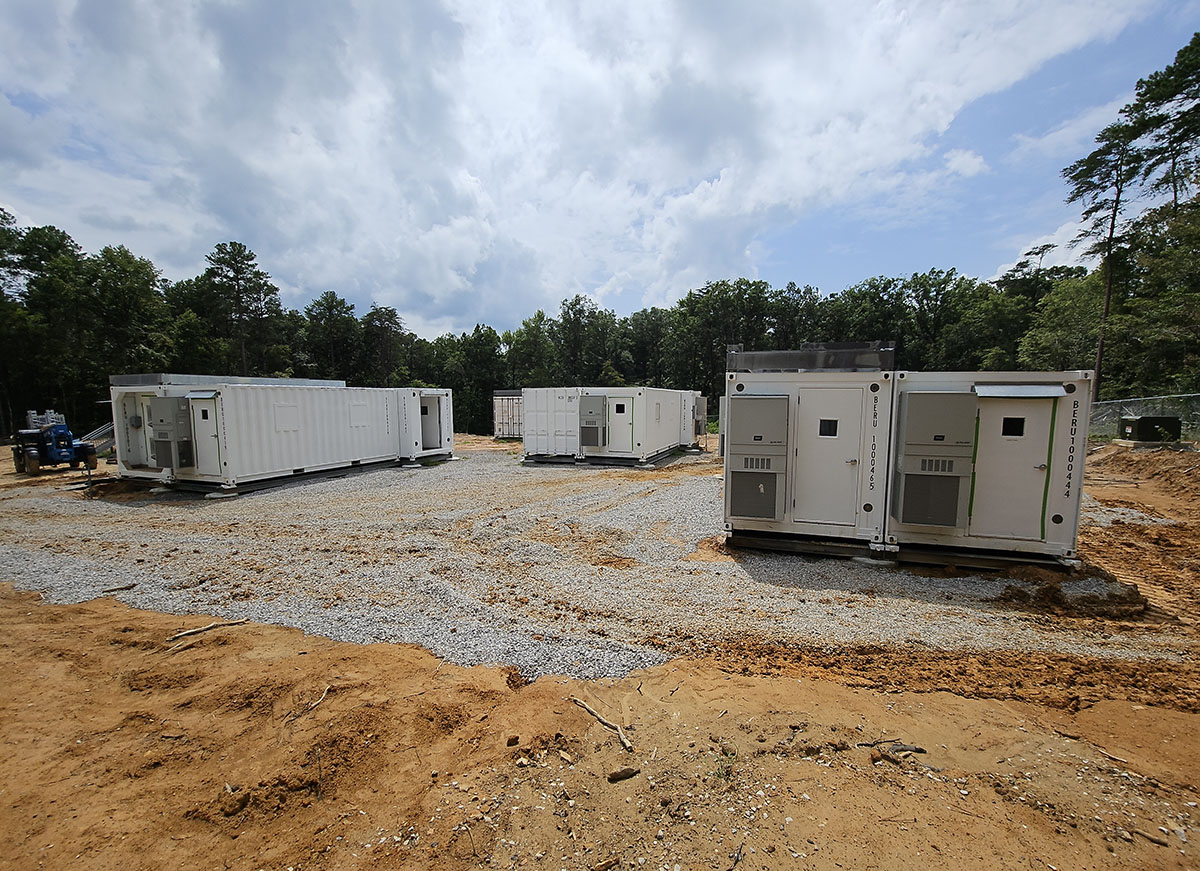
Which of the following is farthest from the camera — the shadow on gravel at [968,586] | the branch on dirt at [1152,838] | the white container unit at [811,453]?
the white container unit at [811,453]

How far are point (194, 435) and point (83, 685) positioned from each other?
10.1 meters

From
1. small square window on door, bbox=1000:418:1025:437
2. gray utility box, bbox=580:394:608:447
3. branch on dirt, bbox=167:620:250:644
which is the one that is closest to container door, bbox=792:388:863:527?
small square window on door, bbox=1000:418:1025:437

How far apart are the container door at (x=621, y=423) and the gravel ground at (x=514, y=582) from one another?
6.06 m

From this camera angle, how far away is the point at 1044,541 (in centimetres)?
629

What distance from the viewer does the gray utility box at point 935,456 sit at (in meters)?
6.16

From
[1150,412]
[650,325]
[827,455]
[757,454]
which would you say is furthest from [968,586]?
[650,325]

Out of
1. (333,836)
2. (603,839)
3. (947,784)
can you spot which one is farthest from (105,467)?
(947,784)

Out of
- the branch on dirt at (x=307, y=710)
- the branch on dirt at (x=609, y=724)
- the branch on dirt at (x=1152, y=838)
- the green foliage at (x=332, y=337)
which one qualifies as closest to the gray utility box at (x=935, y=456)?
the branch on dirt at (x=1152, y=838)

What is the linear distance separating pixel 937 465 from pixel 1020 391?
129 centimetres

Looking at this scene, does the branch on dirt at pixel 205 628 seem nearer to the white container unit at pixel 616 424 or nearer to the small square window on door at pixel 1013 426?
the small square window on door at pixel 1013 426

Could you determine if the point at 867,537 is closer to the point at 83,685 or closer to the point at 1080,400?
the point at 1080,400

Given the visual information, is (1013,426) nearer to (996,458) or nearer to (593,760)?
(996,458)

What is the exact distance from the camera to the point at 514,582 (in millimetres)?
6242

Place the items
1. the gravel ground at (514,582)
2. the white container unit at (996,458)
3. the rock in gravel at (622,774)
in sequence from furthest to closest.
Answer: the white container unit at (996,458) → the gravel ground at (514,582) → the rock in gravel at (622,774)
